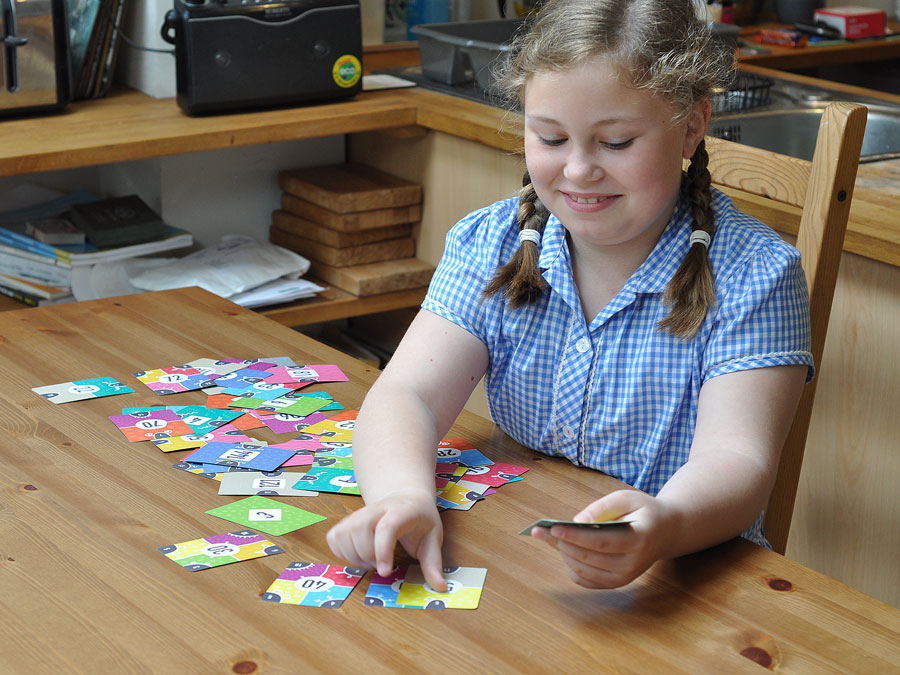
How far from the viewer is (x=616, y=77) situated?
99cm

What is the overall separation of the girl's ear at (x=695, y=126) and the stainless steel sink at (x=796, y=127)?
1.00 meters

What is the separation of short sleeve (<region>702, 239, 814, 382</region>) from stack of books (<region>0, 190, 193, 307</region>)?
4.78 ft

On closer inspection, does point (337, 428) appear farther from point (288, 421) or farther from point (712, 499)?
point (712, 499)

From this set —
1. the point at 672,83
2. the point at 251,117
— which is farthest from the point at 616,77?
the point at 251,117

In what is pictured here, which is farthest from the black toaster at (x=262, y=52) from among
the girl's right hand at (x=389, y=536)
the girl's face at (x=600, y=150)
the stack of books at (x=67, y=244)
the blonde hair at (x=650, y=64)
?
the girl's right hand at (x=389, y=536)

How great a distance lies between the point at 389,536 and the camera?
821mm

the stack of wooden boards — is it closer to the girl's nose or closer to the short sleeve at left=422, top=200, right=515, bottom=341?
the short sleeve at left=422, top=200, right=515, bottom=341

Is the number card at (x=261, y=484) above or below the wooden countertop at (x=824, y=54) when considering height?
below

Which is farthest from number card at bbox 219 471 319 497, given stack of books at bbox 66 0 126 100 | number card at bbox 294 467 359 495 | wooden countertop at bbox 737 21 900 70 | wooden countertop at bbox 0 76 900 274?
wooden countertop at bbox 737 21 900 70

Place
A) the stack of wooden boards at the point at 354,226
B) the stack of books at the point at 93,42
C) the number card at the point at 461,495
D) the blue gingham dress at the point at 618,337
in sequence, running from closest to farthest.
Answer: the number card at the point at 461,495 < the blue gingham dress at the point at 618,337 < the stack of books at the point at 93,42 < the stack of wooden boards at the point at 354,226

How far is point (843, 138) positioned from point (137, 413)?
78 centimetres

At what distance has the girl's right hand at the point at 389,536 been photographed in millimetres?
819

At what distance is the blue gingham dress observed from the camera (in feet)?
3.44

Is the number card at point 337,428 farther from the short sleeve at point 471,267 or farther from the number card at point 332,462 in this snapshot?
the short sleeve at point 471,267
